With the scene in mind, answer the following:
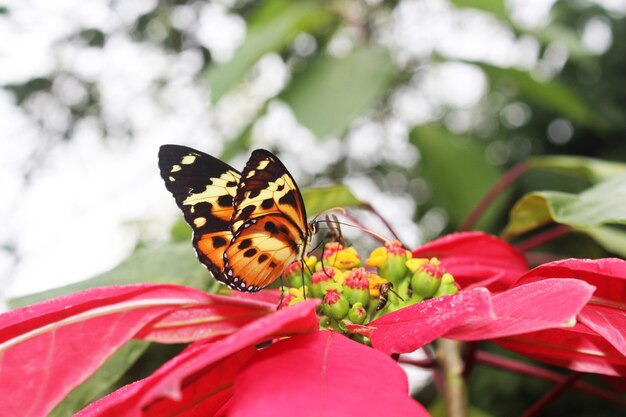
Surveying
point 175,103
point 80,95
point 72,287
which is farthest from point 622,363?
point 175,103

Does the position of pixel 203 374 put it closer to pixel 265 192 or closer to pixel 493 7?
pixel 265 192

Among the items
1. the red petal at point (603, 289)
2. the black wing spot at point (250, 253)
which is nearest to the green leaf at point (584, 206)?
the red petal at point (603, 289)

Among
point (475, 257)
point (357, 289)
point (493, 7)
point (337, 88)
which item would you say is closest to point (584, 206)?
point (475, 257)

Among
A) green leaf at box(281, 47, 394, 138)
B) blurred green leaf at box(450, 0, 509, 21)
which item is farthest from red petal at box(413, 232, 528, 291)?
blurred green leaf at box(450, 0, 509, 21)

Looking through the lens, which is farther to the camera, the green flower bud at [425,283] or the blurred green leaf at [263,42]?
the blurred green leaf at [263,42]

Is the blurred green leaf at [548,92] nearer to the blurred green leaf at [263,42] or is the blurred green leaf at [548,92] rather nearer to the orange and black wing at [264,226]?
the blurred green leaf at [263,42]

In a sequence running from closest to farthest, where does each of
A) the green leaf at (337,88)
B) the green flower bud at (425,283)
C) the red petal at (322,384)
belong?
the red petal at (322,384)
the green flower bud at (425,283)
the green leaf at (337,88)
